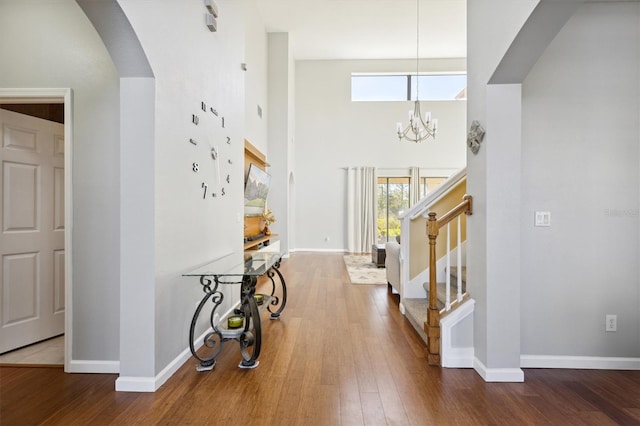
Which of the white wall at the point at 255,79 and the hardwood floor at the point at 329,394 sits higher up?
the white wall at the point at 255,79

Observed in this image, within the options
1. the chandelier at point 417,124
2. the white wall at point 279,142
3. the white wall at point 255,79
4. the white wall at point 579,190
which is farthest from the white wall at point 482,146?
the white wall at point 279,142

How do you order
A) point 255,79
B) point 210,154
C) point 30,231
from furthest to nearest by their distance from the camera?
point 255,79 → point 210,154 → point 30,231

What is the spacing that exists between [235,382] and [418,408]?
3.88 feet

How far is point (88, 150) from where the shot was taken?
2287 millimetres

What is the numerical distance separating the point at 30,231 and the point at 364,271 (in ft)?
15.8

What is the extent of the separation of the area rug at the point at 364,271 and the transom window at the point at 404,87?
15.6 feet

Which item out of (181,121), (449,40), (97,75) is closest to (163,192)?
(181,121)

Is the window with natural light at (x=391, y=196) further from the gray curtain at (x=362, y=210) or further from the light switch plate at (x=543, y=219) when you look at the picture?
the light switch plate at (x=543, y=219)

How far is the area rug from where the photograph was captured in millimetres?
5348

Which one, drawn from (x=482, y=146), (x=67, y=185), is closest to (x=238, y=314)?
(x=67, y=185)

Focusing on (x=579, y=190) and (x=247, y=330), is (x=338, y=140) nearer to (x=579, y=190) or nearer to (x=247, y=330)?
(x=579, y=190)

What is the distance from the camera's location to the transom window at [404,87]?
934 cm

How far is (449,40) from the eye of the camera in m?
8.21

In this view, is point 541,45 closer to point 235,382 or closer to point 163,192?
point 163,192
